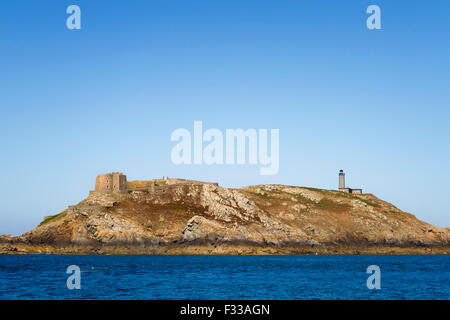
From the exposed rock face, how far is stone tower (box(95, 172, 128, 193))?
9.04 feet

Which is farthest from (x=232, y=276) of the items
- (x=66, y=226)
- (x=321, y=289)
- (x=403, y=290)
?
(x=66, y=226)

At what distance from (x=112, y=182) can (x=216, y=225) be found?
35.6 m

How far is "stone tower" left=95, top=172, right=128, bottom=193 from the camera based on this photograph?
147 metres

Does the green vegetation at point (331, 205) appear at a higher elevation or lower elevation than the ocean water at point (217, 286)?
higher

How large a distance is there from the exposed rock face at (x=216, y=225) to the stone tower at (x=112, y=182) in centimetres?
275

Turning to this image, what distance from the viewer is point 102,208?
135375 millimetres

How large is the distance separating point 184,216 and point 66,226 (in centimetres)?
3231

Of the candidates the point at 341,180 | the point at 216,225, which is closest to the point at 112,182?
the point at 216,225

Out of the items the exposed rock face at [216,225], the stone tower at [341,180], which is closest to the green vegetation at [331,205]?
the exposed rock face at [216,225]

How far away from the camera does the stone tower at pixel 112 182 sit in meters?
147

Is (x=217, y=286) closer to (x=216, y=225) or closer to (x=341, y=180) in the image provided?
(x=216, y=225)

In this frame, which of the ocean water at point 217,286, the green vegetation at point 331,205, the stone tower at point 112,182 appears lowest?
the ocean water at point 217,286

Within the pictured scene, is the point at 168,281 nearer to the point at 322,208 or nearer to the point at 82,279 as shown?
the point at 82,279

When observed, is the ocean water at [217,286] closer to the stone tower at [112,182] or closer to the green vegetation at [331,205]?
the stone tower at [112,182]
